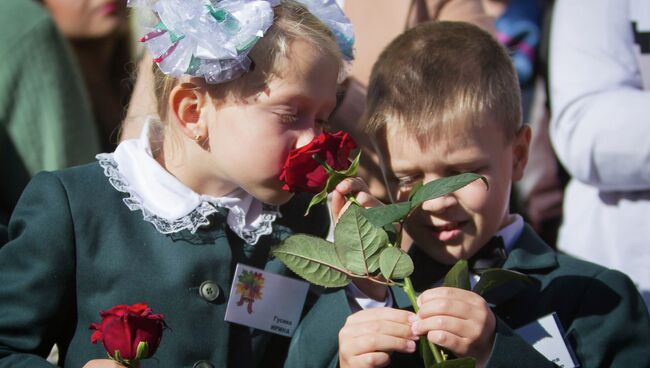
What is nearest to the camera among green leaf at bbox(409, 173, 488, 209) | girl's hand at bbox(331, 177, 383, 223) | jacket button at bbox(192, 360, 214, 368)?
green leaf at bbox(409, 173, 488, 209)

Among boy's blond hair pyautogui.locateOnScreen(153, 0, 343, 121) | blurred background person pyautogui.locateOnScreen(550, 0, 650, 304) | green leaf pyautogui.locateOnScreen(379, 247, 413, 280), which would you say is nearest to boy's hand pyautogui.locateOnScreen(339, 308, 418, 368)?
green leaf pyautogui.locateOnScreen(379, 247, 413, 280)

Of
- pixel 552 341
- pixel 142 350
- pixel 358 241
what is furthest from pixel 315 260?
pixel 552 341

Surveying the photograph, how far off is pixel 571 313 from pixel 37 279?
1288mm

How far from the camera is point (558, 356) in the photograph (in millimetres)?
2459

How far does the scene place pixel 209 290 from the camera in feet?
8.11

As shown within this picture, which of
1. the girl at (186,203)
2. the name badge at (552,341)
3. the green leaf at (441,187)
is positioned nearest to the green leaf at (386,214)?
the green leaf at (441,187)

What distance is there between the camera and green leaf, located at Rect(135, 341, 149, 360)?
1.95 metres

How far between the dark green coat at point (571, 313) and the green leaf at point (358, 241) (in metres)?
0.36

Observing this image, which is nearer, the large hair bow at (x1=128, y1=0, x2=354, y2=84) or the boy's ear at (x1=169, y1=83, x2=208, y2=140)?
the large hair bow at (x1=128, y1=0, x2=354, y2=84)

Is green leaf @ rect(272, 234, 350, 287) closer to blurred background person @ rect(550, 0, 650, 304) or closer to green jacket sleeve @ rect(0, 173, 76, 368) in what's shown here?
green jacket sleeve @ rect(0, 173, 76, 368)

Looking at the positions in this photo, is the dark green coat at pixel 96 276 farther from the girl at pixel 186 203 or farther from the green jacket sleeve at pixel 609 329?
the green jacket sleeve at pixel 609 329

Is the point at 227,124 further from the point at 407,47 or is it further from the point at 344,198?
the point at 407,47

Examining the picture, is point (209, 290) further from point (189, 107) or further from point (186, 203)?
point (189, 107)

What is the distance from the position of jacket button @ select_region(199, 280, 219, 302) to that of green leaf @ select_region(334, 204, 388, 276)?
45 cm
